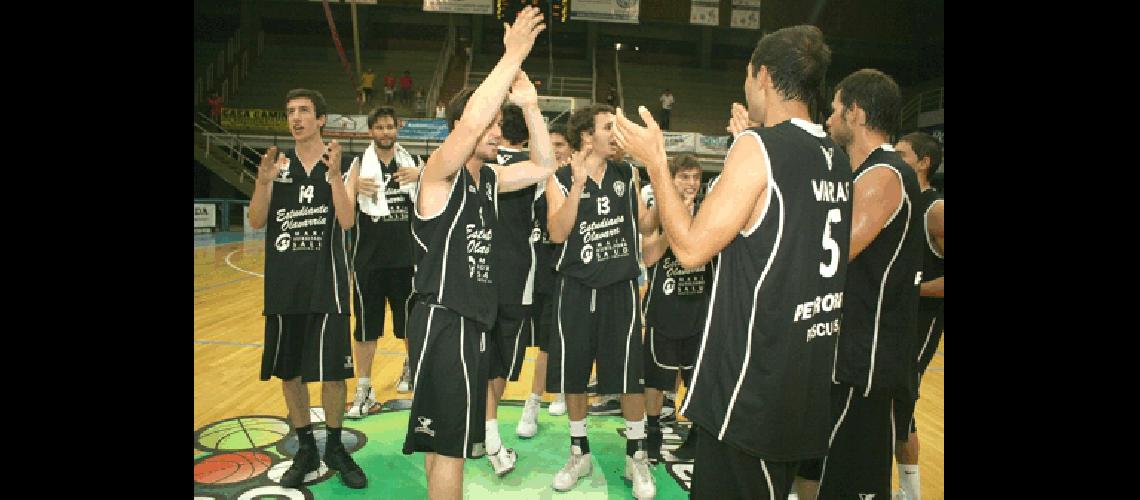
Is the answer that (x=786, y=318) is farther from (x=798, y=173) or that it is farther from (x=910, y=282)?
(x=910, y=282)

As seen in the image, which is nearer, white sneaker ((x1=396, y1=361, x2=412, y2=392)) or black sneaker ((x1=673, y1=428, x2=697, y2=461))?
black sneaker ((x1=673, y1=428, x2=697, y2=461))

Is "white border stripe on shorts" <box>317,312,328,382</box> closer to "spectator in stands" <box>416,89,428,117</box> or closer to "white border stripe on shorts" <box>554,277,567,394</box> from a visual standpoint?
"white border stripe on shorts" <box>554,277,567,394</box>

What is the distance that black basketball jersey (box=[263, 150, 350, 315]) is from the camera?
12.4 ft

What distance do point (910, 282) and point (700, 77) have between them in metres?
26.9

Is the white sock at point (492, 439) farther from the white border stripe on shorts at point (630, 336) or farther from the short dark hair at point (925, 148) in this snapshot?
the short dark hair at point (925, 148)

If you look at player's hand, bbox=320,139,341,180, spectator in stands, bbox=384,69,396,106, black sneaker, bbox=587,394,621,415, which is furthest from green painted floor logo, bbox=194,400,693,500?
spectator in stands, bbox=384,69,396,106

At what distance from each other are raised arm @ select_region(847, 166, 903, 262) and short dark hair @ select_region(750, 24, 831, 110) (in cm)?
61

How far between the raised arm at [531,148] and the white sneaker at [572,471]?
1803 millimetres

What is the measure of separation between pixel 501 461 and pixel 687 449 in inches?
52.1

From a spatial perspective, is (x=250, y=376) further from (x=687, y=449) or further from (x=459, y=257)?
(x=459, y=257)

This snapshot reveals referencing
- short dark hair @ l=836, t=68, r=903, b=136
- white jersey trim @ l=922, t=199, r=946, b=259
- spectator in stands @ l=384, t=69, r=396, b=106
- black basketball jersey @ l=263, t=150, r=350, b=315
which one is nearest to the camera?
short dark hair @ l=836, t=68, r=903, b=136

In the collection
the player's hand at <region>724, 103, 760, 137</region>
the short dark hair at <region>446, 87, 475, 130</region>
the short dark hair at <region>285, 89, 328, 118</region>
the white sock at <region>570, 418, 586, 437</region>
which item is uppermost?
the short dark hair at <region>285, 89, 328, 118</region>
